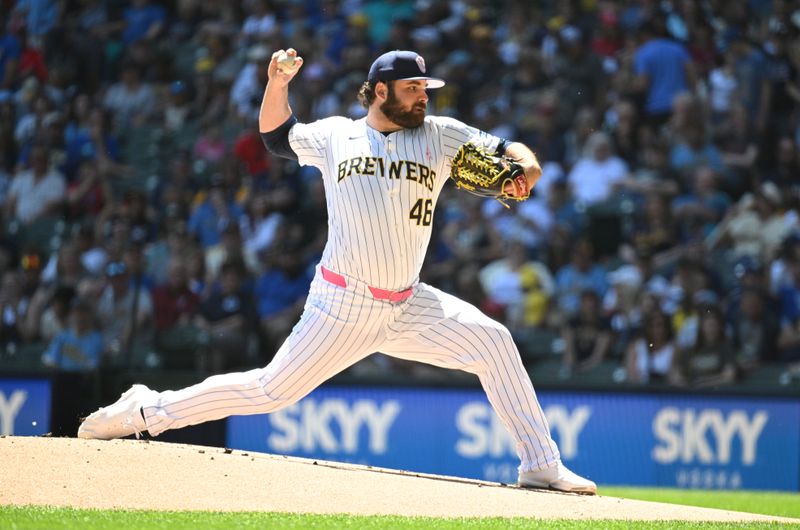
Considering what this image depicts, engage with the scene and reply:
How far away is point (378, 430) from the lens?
400 inches

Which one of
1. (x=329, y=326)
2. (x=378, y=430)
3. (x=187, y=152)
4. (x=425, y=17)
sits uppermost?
(x=425, y=17)

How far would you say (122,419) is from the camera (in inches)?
237

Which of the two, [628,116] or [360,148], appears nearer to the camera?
[360,148]

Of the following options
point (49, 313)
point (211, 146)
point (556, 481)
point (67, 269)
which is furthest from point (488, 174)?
point (211, 146)

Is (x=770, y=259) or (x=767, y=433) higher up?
(x=770, y=259)

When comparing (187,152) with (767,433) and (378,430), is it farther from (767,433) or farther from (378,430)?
(767,433)

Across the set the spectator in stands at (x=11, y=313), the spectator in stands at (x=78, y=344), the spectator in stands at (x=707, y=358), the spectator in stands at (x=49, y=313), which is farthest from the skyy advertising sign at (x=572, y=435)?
the spectator in stands at (x=11, y=313)

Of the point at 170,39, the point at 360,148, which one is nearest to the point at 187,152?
the point at 170,39

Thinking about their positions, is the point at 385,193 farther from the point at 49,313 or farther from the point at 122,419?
the point at 49,313

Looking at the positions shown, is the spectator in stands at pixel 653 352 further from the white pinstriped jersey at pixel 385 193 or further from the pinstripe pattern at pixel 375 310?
the white pinstriped jersey at pixel 385 193

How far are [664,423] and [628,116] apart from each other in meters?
Answer: 3.47

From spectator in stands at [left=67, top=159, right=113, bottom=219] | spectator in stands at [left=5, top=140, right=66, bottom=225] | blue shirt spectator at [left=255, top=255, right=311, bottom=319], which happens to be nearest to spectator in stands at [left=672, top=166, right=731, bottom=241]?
blue shirt spectator at [left=255, top=255, right=311, bottom=319]

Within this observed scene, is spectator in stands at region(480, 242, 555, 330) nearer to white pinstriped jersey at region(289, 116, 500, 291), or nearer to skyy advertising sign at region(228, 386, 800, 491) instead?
skyy advertising sign at region(228, 386, 800, 491)

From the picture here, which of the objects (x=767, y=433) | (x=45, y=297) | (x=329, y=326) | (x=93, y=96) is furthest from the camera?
(x=93, y=96)
